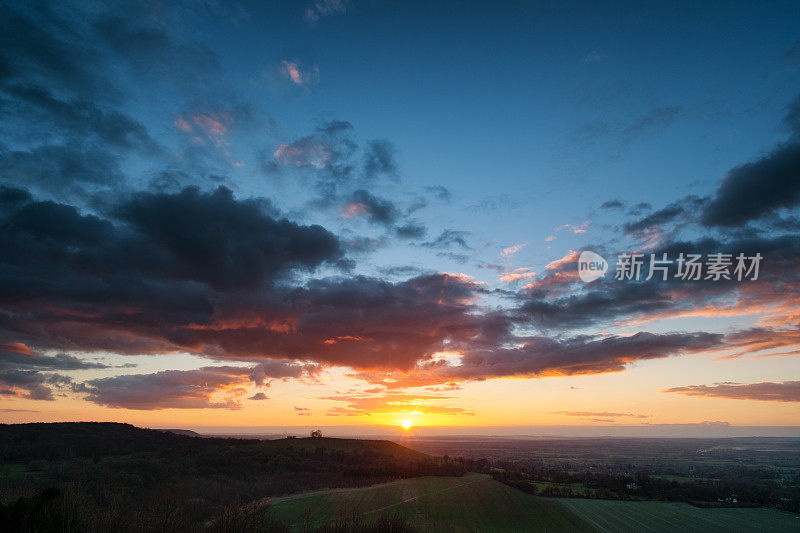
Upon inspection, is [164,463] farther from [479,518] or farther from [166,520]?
[166,520]

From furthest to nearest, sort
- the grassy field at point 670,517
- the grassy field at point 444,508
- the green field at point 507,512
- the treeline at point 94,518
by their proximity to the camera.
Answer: the grassy field at point 670,517 → the green field at point 507,512 → the grassy field at point 444,508 → the treeline at point 94,518

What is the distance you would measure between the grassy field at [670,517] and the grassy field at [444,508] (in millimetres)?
5259

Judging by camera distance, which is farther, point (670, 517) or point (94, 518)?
point (670, 517)

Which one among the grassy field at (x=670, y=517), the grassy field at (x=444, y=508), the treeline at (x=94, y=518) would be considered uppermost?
the treeline at (x=94, y=518)

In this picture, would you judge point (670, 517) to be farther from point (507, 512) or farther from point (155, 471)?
point (155, 471)

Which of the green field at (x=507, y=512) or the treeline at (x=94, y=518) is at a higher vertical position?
the treeline at (x=94, y=518)

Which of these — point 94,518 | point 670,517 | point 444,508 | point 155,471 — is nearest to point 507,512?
point 444,508

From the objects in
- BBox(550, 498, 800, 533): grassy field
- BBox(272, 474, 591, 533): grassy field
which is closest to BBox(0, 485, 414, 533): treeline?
BBox(272, 474, 591, 533): grassy field

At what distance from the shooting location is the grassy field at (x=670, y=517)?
260 ft

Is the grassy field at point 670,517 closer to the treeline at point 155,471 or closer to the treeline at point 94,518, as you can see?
the treeline at point 155,471

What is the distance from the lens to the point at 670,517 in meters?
89.1

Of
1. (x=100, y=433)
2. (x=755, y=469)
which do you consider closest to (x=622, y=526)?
(x=755, y=469)

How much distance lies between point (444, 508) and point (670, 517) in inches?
1950

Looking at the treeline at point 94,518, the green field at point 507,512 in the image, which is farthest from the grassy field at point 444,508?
the treeline at point 94,518
